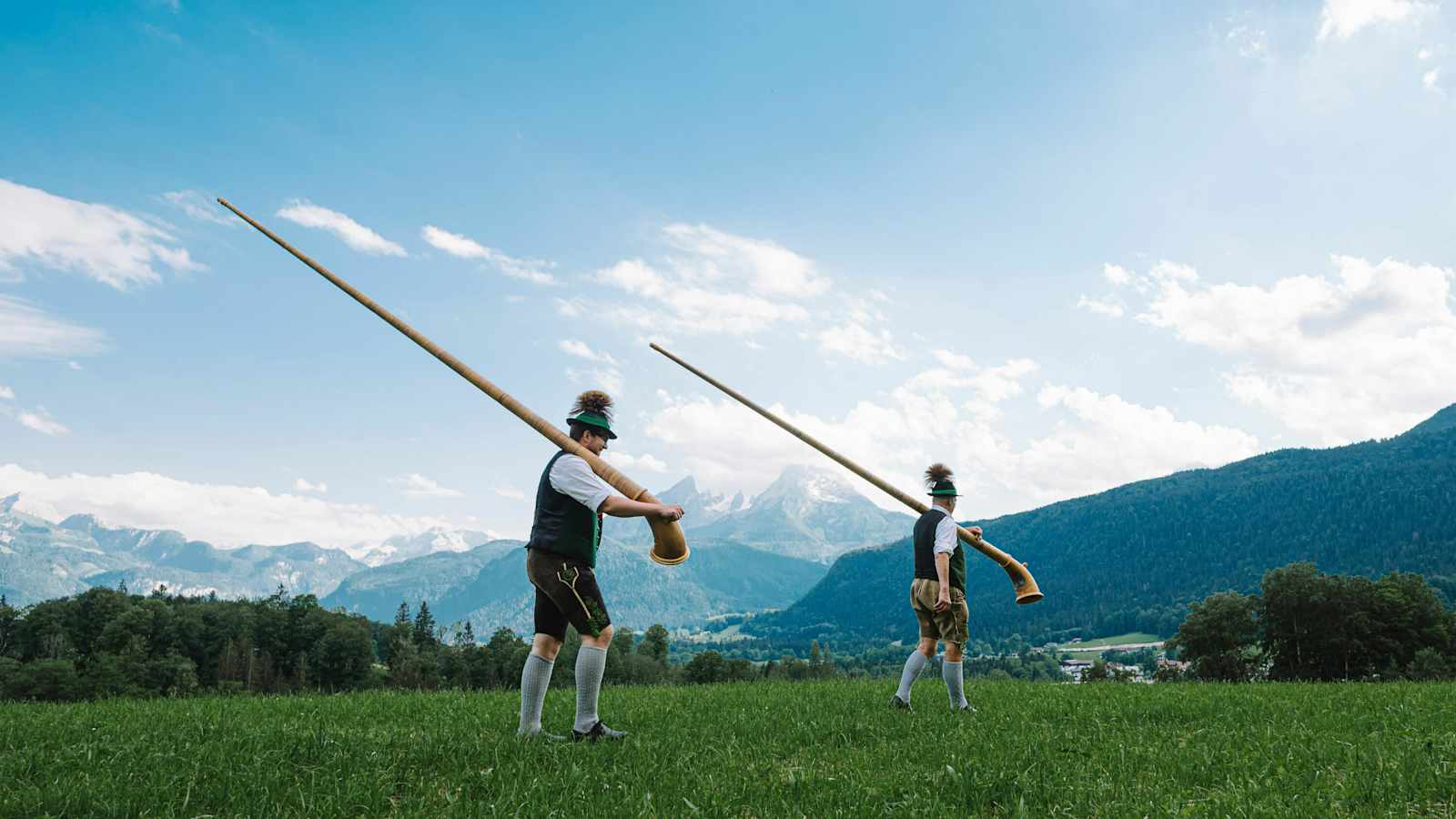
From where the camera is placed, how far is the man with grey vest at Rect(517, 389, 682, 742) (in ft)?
25.9

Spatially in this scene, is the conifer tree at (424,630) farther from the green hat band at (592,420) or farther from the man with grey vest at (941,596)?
the green hat band at (592,420)

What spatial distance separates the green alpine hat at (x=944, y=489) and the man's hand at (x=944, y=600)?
142 cm

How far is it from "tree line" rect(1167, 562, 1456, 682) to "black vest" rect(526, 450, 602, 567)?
4967 centimetres

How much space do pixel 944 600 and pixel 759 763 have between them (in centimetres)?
531

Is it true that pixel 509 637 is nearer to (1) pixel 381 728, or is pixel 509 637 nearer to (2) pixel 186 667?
(2) pixel 186 667

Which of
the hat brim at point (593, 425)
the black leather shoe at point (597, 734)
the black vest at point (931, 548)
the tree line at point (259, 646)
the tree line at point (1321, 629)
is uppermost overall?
the hat brim at point (593, 425)

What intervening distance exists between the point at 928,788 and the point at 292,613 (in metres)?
89.6

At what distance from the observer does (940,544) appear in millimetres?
11492

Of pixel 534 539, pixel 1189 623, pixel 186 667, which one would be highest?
pixel 534 539

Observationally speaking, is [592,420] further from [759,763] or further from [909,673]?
[909,673]

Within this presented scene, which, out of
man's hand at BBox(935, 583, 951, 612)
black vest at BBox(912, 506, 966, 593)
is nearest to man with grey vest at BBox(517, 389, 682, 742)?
man's hand at BBox(935, 583, 951, 612)

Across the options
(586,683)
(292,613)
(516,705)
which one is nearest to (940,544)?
(586,683)

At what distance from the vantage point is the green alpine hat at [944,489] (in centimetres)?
1212

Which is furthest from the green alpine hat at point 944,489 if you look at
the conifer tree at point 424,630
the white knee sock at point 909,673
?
the conifer tree at point 424,630
